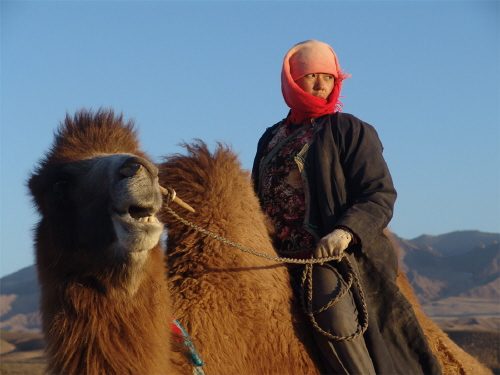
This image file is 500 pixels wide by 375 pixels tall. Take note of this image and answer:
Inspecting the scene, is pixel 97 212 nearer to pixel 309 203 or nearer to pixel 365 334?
pixel 309 203

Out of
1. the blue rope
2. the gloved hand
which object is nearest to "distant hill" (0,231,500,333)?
→ the gloved hand

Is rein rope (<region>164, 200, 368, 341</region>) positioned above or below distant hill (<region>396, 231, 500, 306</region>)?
above

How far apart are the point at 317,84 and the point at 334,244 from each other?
1.30 meters

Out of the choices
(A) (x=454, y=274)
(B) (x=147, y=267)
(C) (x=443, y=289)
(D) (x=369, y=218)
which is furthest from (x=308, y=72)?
(A) (x=454, y=274)

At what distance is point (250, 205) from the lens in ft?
13.0

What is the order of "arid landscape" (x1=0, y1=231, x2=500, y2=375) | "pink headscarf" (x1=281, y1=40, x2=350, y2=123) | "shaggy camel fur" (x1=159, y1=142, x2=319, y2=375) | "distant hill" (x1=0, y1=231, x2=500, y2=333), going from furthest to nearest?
1. "distant hill" (x1=0, y1=231, x2=500, y2=333)
2. "arid landscape" (x1=0, y1=231, x2=500, y2=375)
3. "pink headscarf" (x1=281, y1=40, x2=350, y2=123)
4. "shaggy camel fur" (x1=159, y1=142, x2=319, y2=375)

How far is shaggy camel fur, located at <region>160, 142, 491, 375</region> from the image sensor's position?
3.47 metres

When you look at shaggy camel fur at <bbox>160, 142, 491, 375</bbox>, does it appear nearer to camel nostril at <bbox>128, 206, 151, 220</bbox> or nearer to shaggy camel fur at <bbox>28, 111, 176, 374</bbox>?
shaggy camel fur at <bbox>28, 111, 176, 374</bbox>

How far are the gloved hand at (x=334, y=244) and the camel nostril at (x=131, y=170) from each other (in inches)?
50.5

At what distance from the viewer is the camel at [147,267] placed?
2994 millimetres

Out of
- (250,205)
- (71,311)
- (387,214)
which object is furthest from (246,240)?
(71,311)

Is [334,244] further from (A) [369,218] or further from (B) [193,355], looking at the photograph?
(B) [193,355]

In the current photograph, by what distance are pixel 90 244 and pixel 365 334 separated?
1645mm

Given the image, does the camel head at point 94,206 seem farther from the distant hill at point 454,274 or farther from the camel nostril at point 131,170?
the distant hill at point 454,274
